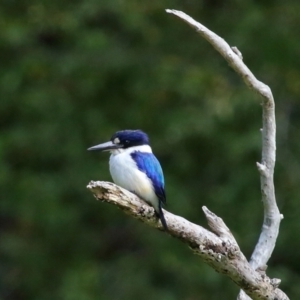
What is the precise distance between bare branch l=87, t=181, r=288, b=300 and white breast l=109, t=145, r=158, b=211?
447 millimetres

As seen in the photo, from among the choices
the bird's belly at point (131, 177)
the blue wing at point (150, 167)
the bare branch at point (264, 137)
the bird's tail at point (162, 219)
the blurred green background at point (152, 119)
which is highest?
the bare branch at point (264, 137)

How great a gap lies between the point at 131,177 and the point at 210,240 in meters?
0.84

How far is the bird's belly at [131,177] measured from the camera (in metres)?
4.84

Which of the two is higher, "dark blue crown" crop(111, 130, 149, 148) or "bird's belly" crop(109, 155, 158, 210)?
"dark blue crown" crop(111, 130, 149, 148)

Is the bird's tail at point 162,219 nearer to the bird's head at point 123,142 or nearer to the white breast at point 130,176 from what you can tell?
the white breast at point 130,176

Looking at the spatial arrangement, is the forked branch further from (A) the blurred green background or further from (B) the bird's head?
(A) the blurred green background

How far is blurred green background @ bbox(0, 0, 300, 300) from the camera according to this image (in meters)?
9.04

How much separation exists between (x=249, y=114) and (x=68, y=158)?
71.1 inches

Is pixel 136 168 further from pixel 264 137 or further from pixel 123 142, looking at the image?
pixel 264 137

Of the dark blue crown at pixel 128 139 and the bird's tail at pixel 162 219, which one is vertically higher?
the bird's tail at pixel 162 219

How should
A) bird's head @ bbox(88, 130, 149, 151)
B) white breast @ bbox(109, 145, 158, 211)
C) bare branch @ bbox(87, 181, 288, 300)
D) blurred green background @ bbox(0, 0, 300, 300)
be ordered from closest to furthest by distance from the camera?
1. bare branch @ bbox(87, 181, 288, 300)
2. white breast @ bbox(109, 145, 158, 211)
3. bird's head @ bbox(88, 130, 149, 151)
4. blurred green background @ bbox(0, 0, 300, 300)

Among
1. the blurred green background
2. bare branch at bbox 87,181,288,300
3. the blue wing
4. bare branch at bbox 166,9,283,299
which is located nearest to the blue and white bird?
the blue wing

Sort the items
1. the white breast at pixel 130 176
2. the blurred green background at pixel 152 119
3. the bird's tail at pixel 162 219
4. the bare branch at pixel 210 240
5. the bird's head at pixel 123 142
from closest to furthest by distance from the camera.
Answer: the bare branch at pixel 210 240 → the bird's tail at pixel 162 219 → the white breast at pixel 130 176 → the bird's head at pixel 123 142 → the blurred green background at pixel 152 119

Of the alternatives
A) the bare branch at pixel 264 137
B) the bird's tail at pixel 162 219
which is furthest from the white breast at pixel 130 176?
the bare branch at pixel 264 137
